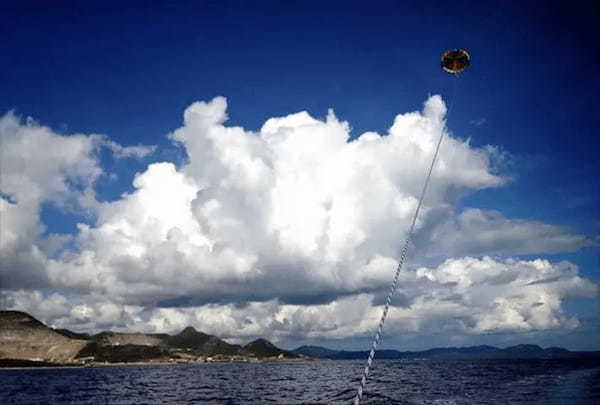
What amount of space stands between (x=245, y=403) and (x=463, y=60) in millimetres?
49111

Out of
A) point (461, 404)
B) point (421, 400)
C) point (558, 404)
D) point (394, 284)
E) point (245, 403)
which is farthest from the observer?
point (245, 403)

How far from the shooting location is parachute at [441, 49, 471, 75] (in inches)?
936

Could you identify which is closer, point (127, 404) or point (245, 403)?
point (245, 403)

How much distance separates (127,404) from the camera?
196 feet

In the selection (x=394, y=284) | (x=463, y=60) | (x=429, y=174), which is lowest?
(x=394, y=284)

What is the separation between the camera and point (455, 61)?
950 inches

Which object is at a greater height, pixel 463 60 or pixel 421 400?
pixel 463 60

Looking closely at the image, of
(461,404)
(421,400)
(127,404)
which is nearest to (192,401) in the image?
(127,404)

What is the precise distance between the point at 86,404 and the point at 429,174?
6509 centimetres

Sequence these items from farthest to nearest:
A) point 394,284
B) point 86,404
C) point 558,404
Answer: point 86,404 → point 558,404 → point 394,284

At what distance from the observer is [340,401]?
5269 cm

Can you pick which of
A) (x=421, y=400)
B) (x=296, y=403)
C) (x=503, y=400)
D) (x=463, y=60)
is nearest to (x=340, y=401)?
(x=296, y=403)

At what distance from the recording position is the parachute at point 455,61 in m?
23.8

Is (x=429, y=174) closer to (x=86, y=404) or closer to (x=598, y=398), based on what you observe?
(x=598, y=398)
